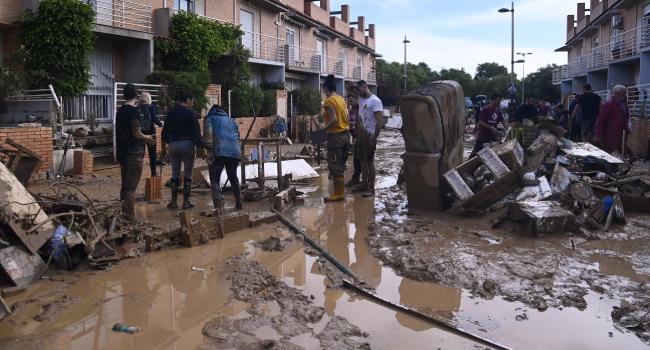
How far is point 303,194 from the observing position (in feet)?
32.3

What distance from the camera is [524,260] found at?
18.9 ft

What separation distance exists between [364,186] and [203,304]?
5736 mm

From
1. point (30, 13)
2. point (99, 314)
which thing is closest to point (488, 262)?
point (99, 314)

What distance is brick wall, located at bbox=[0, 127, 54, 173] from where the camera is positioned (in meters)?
10.7

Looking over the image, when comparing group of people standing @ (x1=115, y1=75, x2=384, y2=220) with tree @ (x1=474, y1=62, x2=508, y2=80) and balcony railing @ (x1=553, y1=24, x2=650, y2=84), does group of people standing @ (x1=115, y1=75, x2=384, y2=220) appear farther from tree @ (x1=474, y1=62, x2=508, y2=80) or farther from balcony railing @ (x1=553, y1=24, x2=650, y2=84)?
tree @ (x1=474, y1=62, x2=508, y2=80)

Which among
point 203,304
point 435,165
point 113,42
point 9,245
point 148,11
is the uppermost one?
point 148,11

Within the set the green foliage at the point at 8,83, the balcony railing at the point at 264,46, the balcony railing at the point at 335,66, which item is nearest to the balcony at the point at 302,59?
the balcony railing at the point at 264,46

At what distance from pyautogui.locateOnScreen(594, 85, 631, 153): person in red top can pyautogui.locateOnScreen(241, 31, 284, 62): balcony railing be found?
56.0 feet

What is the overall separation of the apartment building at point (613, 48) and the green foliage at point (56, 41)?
897 inches

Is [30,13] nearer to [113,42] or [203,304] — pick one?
[113,42]

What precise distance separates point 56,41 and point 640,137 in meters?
16.0

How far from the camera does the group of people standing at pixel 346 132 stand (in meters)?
9.08

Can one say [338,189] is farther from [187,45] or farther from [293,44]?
[293,44]

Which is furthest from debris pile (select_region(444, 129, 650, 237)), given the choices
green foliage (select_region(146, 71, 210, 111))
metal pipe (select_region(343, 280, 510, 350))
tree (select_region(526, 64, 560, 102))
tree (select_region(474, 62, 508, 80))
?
tree (select_region(474, 62, 508, 80))
